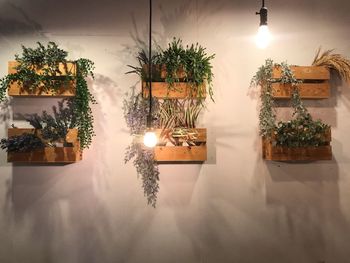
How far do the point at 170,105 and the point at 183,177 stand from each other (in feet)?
2.21

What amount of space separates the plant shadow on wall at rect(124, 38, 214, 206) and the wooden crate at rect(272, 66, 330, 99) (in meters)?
0.60

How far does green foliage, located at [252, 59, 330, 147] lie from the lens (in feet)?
8.16

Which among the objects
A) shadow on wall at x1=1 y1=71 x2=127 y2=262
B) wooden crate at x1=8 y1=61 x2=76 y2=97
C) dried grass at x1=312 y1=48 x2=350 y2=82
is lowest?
shadow on wall at x1=1 y1=71 x2=127 y2=262

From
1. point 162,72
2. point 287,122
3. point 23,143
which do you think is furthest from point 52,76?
point 287,122

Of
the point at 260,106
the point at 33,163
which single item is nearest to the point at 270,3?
the point at 260,106

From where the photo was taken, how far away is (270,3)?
286 cm

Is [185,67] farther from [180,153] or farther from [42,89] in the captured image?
[42,89]

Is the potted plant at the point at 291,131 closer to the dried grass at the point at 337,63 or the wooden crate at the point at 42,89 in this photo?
the dried grass at the point at 337,63

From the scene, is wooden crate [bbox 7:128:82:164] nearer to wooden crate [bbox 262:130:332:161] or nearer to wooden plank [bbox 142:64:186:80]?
wooden plank [bbox 142:64:186:80]

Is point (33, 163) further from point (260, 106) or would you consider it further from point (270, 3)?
point (270, 3)

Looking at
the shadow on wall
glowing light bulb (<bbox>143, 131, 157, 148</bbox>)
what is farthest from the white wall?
glowing light bulb (<bbox>143, 131, 157, 148</bbox>)

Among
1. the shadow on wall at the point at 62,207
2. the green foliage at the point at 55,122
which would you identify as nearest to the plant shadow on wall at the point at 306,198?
the shadow on wall at the point at 62,207

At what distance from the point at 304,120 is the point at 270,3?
4.03 ft

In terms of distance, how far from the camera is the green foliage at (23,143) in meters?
2.34
